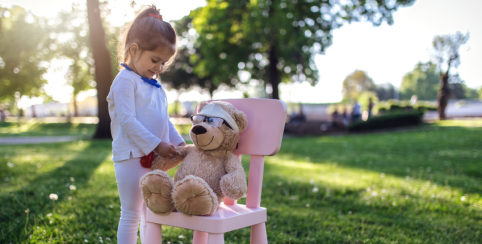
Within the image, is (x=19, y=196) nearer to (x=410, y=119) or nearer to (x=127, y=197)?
(x=127, y=197)

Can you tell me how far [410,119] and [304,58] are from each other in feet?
20.8

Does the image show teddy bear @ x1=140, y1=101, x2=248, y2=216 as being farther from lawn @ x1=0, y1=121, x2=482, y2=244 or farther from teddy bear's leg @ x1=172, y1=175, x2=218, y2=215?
lawn @ x1=0, y1=121, x2=482, y2=244

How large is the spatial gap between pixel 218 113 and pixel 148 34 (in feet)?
2.14

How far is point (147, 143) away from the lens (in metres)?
2.05

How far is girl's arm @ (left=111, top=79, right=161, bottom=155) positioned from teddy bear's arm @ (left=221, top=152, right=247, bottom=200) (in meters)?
0.46

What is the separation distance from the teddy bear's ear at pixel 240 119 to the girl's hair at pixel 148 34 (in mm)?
587

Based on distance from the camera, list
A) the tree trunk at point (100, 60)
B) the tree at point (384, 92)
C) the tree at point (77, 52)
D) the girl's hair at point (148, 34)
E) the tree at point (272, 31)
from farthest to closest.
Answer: the tree at point (384, 92)
the tree at point (77, 52)
the tree at point (272, 31)
the tree trunk at point (100, 60)
the girl's hair at point (148, 34)

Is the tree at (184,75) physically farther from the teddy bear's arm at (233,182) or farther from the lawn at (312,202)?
the teddy bear's arm at (233,182)

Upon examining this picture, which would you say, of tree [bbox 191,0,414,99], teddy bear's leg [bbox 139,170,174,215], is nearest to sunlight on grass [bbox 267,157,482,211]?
teddy bear's leg [bbox 139,170,174,215]

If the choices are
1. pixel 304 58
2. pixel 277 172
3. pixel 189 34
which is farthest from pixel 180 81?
pixel 277 172

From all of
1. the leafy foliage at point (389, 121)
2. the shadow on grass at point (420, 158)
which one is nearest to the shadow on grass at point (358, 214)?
the shadow on grass at point (420, 158)

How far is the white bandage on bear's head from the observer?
2.09 metres

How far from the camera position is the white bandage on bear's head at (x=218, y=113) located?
209 centimetres

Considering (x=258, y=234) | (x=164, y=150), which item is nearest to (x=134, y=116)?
(x=164, y=150)
